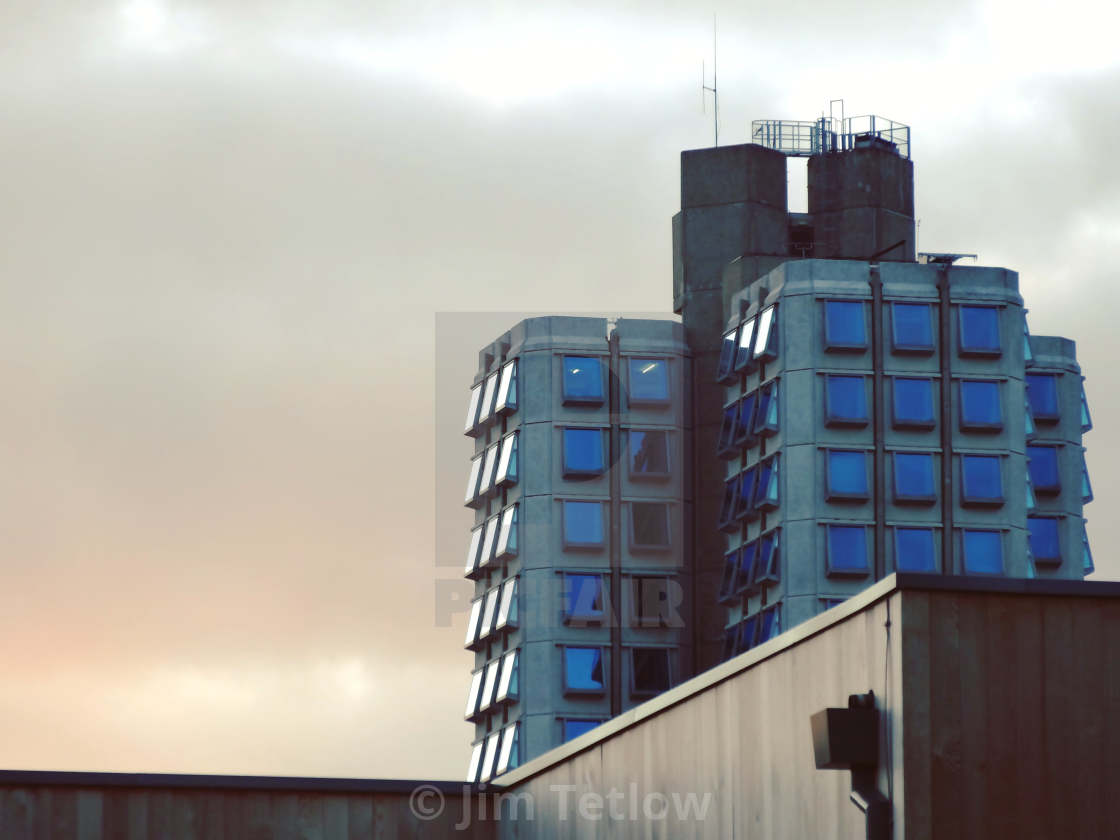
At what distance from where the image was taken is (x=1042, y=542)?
124m

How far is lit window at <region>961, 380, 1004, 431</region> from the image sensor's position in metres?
115

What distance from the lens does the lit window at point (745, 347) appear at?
117250 mm

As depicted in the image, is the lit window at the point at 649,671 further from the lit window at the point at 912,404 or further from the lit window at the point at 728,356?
the lit window at the point at 912,404

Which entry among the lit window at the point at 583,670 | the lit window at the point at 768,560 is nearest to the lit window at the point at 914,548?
the lit window at the point at 768,560

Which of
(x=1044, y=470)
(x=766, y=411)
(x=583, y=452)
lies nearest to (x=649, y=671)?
(x=583, y=452)

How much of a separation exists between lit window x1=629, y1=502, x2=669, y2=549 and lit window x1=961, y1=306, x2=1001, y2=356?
17.7 metres

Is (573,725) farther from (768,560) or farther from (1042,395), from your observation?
(1042,395)

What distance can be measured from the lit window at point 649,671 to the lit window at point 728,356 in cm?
1416

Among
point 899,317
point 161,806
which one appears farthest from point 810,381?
point 161,806

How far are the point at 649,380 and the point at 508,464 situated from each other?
855cm

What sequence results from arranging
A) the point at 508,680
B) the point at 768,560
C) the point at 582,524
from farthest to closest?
the point at 582,524, the point at 508,680, the point at 768,560

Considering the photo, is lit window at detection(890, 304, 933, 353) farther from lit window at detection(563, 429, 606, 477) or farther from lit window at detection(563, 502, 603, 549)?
lit window at detection(563, 502, 603, 549)

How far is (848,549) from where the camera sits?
Result: 111m

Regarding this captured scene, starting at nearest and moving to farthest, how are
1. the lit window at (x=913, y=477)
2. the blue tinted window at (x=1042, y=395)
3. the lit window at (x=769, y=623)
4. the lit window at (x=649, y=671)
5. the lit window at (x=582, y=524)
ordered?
1. the lit window at (x=769, y=623)
2. the lit window at (x=913, y=477)
3. the lit window at (x=649, y=671)
4. the lit window at (x=582, y=524)
5. the blue tinted window at (x=1042, y=395)
